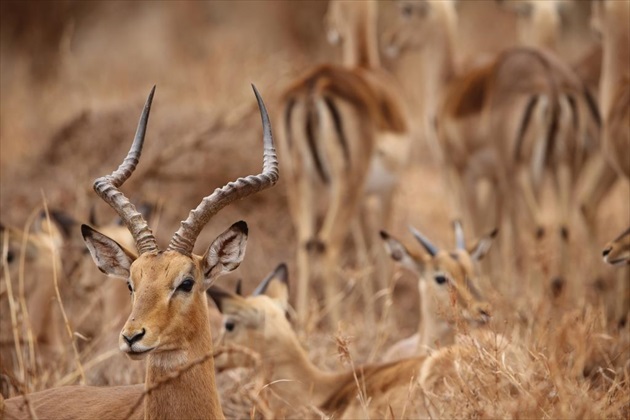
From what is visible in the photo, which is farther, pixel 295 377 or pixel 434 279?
pixel 434 279

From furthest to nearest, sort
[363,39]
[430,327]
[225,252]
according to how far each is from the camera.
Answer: [363,39] < [430,327] < [225,252]

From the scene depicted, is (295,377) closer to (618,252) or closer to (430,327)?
(430,327)

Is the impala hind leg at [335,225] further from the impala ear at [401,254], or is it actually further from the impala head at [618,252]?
the impala head at [618,252]

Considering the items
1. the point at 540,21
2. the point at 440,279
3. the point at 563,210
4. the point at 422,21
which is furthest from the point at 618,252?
the point at 540,21

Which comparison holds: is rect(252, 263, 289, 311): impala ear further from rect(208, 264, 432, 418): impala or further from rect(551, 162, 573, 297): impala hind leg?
rect(551, 162, 573, 297): impala hind leg

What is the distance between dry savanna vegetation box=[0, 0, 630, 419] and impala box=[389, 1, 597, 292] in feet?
0.06

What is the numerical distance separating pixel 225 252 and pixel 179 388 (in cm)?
51

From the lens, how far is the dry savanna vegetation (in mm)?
3799

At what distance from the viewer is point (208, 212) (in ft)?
11.9

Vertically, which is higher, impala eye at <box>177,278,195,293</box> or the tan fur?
impala eye at <box>177,278,195,293</box>

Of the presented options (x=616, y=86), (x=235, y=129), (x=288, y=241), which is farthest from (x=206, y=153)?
(x=616, y=86)

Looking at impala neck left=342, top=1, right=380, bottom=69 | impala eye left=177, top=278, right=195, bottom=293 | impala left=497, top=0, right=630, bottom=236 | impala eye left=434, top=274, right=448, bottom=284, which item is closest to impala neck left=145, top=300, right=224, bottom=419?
impala eye left=177, top=278, right=195, bottom=293

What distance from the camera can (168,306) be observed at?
3.49 metres

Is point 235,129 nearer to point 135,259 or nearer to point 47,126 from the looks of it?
point 47,126
